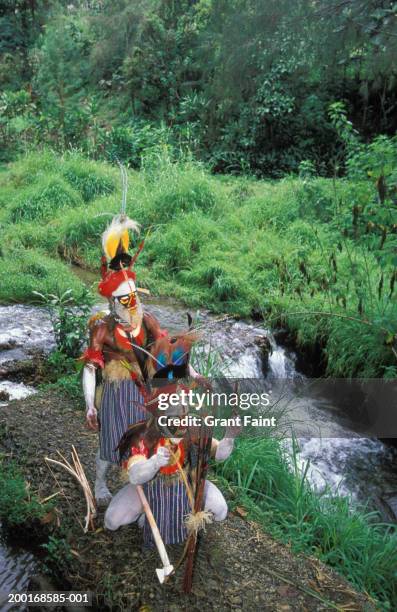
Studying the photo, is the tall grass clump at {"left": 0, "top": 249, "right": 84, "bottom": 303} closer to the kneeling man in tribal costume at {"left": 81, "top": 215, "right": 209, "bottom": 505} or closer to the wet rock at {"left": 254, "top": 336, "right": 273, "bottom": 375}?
the wet rock at {"left": 254, "top": 336, "right": 273, "bottom": 375}

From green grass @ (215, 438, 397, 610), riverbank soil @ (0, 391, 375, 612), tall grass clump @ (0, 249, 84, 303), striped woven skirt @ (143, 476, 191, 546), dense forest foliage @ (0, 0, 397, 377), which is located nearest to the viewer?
striped woven skirt @ (143, 476, 191, 546)

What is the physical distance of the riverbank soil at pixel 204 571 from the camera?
2.54 metres

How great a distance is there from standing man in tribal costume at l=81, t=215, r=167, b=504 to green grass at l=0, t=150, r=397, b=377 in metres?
2.22

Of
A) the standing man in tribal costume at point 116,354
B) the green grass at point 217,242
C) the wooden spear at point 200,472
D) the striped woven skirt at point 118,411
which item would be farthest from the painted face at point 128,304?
the green grass at point 217,242

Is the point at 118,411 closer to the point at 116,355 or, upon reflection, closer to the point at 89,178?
the point at 116,355

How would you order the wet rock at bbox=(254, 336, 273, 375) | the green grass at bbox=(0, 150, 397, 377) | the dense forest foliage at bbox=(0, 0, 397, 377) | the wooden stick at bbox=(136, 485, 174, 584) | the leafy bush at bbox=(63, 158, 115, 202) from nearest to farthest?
the wooden stick at bbox=(136, 485, 174, 584) → the dense forest foliage at bbox=(0, 0, 397, 377) → the green grass at bbox=(0, 150, 397, 377) → the wet rock at bbox=(254, 336, 273, 375) → the leafy bush at bbox=(63, 158, 115, 202)

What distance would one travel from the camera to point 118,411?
8.82 feet

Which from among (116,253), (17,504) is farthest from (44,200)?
(116,253)

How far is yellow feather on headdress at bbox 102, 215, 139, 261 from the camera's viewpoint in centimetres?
265

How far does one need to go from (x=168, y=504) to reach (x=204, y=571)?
442 millimetres

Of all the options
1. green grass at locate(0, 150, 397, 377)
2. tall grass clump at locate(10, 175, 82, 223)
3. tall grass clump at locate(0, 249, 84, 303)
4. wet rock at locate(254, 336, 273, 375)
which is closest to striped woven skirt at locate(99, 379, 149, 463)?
green grass at locate(0, 150, 397, 377)

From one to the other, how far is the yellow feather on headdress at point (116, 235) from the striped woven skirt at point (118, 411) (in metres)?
0.55

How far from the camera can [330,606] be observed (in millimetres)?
2578

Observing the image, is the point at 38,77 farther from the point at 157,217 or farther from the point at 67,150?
the point at 157,217
